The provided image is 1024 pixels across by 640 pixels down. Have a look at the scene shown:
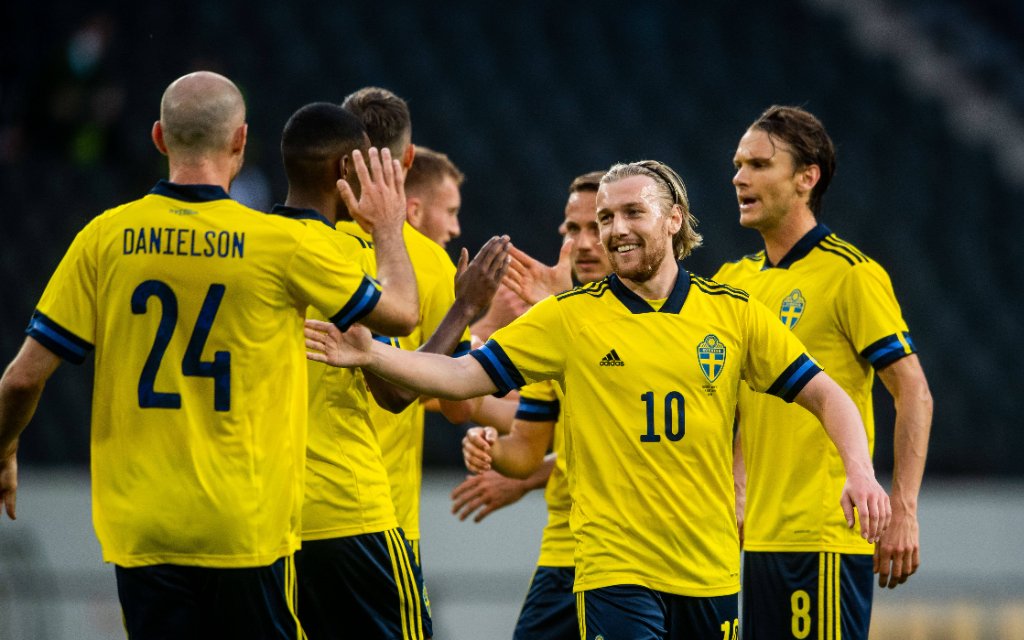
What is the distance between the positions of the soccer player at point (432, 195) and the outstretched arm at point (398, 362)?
1647mm

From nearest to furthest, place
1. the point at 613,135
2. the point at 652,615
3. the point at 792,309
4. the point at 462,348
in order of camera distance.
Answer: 1. the point at 652,615
2. the point at 462,348
3. the point at 792,309
4. the point at 613,135

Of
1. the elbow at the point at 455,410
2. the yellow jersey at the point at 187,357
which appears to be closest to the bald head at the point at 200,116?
the yellow jersey at the point at 187,357

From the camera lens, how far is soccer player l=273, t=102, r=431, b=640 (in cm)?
421

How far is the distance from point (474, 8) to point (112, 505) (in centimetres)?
838

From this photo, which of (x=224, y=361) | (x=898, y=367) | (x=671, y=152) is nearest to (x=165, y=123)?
(x=224, y=361)

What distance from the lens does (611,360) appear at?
13.9 ft

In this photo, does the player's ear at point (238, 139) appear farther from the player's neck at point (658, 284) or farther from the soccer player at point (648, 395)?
the player's neck at point (658, 284)

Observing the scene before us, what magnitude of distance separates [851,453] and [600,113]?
7.42m

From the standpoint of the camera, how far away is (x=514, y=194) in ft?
34.5

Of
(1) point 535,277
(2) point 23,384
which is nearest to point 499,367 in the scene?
(1) point 535,277

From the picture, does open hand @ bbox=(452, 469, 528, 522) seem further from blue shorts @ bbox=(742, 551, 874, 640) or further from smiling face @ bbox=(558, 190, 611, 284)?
blue shorts @ bbox=(742, 551, 874, 640)

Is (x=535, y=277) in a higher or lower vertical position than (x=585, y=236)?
lower

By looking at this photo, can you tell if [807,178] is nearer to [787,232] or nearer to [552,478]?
[787,232]

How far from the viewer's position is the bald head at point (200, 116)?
3.66 meters
